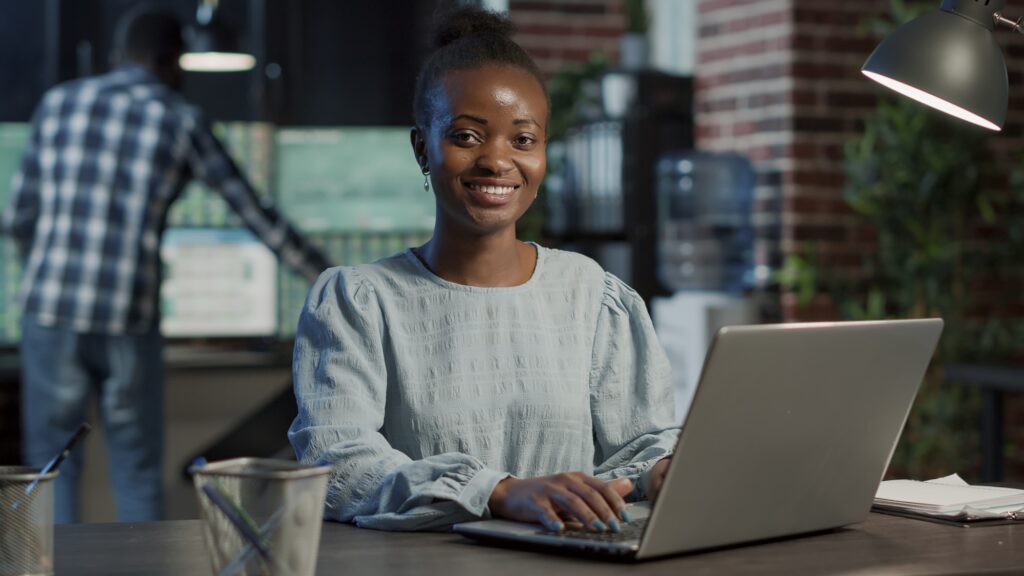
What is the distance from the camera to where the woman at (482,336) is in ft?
4.67

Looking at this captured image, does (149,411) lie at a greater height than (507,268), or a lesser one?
lesser

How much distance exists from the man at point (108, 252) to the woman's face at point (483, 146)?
1.99 meters

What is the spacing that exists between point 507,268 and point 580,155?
2.86 m

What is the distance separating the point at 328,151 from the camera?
471 centimetres

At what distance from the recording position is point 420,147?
1.59 m

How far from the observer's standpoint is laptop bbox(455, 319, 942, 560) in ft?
3.53

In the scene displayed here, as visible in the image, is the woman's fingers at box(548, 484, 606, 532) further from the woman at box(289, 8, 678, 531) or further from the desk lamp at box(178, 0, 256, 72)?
the desk lamp at box(178, 0, 256, 72)

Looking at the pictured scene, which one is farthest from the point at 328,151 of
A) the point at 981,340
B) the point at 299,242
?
the point at 981,340

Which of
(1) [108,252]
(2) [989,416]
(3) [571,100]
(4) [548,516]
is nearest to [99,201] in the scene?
(1) [108,252]

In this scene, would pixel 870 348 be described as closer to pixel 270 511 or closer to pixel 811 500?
pixel 811 500

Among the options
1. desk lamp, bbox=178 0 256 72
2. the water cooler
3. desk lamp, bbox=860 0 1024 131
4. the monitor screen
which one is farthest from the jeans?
desk lamp, bbox=860 0 1024 131

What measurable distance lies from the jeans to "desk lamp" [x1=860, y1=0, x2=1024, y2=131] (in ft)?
7.69

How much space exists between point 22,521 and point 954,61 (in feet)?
3.28

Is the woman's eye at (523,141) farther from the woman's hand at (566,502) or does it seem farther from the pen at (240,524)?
the pen at (240,524)
